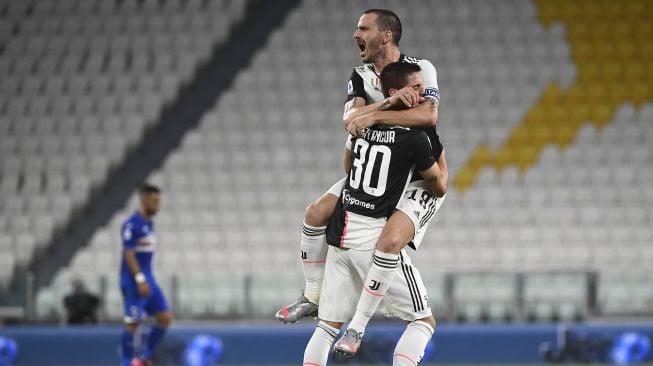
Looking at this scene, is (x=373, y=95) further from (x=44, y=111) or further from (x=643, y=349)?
(x=44, y=111)

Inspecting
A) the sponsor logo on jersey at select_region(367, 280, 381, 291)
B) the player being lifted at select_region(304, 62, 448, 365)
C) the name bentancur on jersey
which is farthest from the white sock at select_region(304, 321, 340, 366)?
the name bentancur on jersey

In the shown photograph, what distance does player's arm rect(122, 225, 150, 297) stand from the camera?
10.6 metres

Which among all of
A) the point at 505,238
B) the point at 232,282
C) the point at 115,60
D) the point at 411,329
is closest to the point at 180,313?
the point at 232,282

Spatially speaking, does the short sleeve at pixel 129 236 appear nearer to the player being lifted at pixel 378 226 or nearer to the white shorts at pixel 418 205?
the player being lifted at pixel 378 226

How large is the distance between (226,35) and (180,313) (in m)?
5.78

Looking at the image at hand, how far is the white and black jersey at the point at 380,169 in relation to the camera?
5.66m

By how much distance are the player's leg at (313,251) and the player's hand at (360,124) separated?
43 cm

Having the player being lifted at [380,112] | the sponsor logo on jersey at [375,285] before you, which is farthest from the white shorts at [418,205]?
the sponsor logo on jersey at [375,285]

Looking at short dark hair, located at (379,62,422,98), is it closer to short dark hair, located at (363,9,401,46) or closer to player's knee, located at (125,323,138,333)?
short dark hair, located at (363,9,401,46)

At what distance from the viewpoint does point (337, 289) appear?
19.5ft

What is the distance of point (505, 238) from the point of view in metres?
15.5

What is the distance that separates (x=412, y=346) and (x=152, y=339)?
214 inches

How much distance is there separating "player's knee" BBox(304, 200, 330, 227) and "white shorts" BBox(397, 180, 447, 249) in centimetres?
39

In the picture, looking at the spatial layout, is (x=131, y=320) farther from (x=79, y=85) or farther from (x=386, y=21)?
(x=79, y=85)
